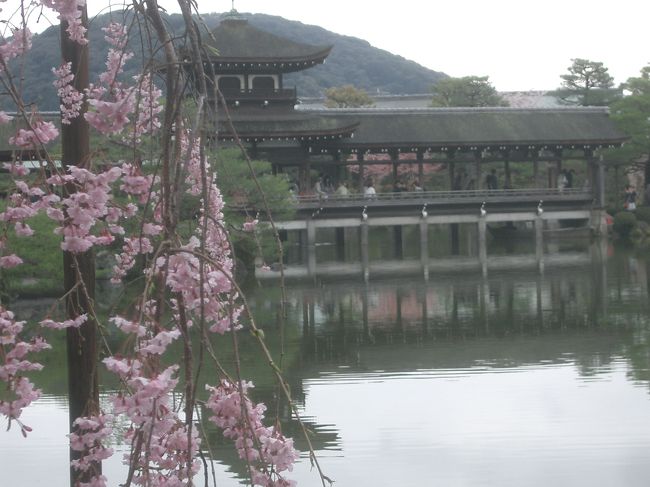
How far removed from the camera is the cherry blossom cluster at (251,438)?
8.02 ft

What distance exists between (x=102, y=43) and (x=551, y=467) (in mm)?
60454

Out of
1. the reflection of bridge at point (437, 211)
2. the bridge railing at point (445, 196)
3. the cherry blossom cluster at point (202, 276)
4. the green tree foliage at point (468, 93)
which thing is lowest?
the reflection of bridge at point (437, 211)

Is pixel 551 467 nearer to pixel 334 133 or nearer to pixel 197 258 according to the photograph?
pixel 197 258

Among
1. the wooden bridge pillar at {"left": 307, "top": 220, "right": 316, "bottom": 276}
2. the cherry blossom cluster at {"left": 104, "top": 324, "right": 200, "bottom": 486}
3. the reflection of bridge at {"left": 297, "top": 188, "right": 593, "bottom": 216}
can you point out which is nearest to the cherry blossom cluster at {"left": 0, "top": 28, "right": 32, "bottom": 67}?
the cherry blossom cluster at {"left": 104, "top": 324, "right": 200, "bottom": 486}

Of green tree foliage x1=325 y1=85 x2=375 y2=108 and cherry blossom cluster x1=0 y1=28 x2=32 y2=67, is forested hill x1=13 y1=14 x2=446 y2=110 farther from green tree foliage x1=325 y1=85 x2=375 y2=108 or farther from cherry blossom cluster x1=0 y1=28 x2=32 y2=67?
cherry blossom cluster x1=0 y1=28 x2=32 y2=67

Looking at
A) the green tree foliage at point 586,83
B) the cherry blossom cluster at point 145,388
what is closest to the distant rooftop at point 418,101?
the green tree foliage at point 586,83

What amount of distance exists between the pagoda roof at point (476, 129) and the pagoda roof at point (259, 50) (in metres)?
1.78

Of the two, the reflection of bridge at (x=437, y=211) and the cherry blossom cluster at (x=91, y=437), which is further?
the reflection of bridge at (x=437, y=211)


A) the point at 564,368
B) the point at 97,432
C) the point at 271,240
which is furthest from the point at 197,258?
the point at 271,240

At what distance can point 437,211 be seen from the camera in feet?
85.6

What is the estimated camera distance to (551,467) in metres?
6.50

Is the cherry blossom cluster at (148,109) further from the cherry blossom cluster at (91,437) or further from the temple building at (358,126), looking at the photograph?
the temple building at (358,126)

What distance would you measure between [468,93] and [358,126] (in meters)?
19.9

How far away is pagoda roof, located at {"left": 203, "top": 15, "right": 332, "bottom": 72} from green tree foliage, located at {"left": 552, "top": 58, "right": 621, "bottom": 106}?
657 inches
